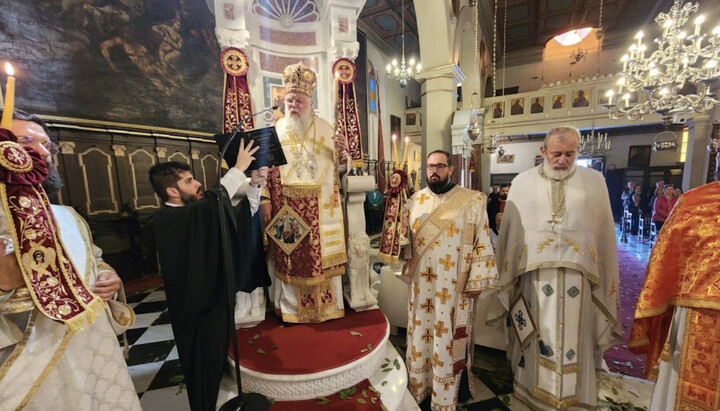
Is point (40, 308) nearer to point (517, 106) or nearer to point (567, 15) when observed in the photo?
point (517, 106)

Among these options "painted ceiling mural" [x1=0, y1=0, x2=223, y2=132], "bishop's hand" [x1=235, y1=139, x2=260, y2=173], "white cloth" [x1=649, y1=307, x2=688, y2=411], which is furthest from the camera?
"painted ceiling mural" [x1=0, y1=0, x2=223, y2=132]

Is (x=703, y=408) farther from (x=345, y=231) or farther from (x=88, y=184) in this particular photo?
(x=88, y=184)

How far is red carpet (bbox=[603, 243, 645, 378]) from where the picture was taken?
10.4 feet

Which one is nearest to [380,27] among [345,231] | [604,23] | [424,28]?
[424,28]

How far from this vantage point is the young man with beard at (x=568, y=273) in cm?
234

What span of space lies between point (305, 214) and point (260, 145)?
1002 millimetres

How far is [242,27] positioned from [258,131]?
1.98m

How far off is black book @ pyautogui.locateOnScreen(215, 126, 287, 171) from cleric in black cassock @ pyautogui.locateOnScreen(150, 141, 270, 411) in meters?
0.07

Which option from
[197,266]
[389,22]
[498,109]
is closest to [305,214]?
[197,266]

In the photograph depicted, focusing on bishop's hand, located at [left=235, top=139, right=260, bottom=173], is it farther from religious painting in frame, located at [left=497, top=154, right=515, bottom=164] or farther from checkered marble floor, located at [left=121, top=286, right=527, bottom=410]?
religious painting in frame, located at [left=497, top=154, right=515, bottom=164]

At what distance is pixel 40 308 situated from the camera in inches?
42.9

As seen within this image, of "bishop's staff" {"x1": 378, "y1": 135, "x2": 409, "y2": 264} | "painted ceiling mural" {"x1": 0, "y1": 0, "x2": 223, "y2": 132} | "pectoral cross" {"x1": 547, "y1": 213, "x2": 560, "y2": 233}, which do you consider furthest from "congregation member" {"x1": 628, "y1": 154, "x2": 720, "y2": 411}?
"painted ceiling mural" {"x1": 0, "y1": 0, "x2": 223, "y2": 132}

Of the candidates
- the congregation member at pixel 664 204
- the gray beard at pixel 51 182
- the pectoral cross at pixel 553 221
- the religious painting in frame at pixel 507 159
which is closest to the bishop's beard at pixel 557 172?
the pectoral cross at pixel 553 221

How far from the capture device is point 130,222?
6680mm
